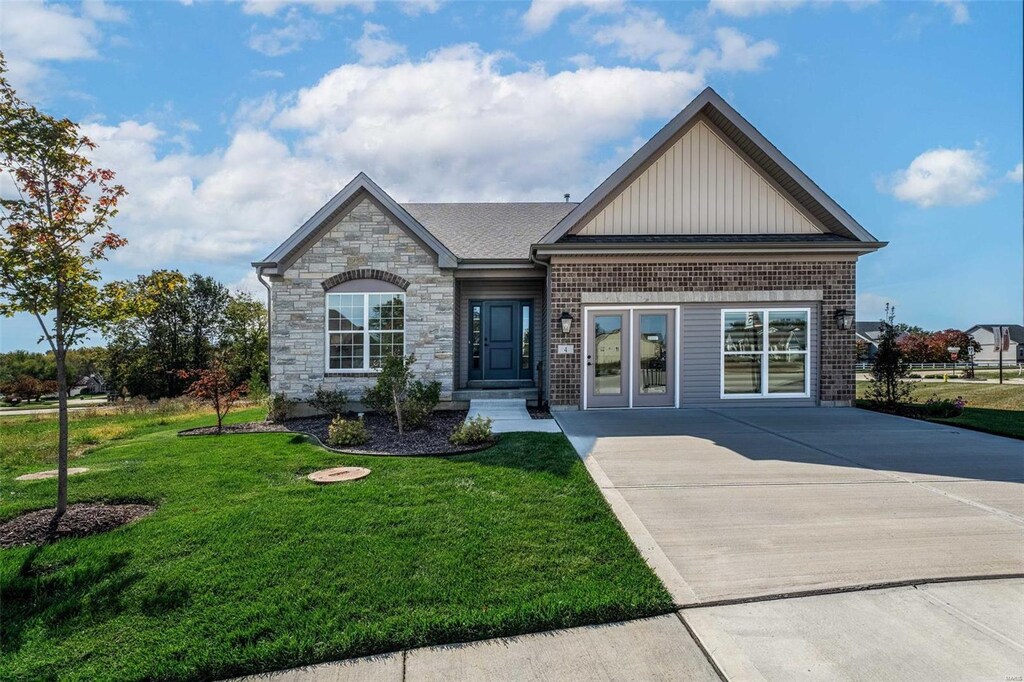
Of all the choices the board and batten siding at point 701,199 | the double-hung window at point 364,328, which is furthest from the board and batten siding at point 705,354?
the double-hung window at point 364,328

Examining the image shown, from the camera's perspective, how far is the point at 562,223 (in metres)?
11.4

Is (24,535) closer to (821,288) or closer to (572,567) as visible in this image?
(572,567)

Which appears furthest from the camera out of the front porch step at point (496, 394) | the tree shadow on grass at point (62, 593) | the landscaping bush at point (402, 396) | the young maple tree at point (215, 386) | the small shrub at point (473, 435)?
the front porch step at point (496, 394)

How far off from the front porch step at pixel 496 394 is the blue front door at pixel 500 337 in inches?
57.7

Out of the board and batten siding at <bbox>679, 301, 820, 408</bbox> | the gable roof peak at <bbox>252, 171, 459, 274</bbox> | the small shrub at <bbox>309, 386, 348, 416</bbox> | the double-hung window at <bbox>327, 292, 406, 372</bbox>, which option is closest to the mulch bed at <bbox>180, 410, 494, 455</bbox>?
the small shrub at <bbox>309, 386, 348, 416</bbox>

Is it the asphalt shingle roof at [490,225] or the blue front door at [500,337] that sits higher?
the asphalt shingle roof at [490,225]

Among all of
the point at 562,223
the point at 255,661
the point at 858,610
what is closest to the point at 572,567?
the point at 858,610

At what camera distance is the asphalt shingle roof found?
1330 cm

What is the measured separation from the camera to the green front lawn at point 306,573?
3.17m

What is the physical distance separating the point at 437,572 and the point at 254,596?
4.19 ft

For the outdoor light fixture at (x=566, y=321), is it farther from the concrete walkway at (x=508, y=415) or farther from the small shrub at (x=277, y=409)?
the small shrub at (x=277, y=409)

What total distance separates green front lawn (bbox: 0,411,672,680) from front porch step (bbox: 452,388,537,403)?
5.76 metres

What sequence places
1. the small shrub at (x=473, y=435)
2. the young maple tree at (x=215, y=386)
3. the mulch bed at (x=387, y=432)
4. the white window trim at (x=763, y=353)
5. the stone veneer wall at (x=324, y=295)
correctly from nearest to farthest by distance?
the mulch bed at (x=387, y=432) → the small shrub at (x=473, y=435) → the young maple tree at (x=215, y=386) → the white window trim at (x=763, y=353) → the stone veneer wall at (x=324, y=295)

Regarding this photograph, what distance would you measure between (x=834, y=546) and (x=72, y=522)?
282 inches
